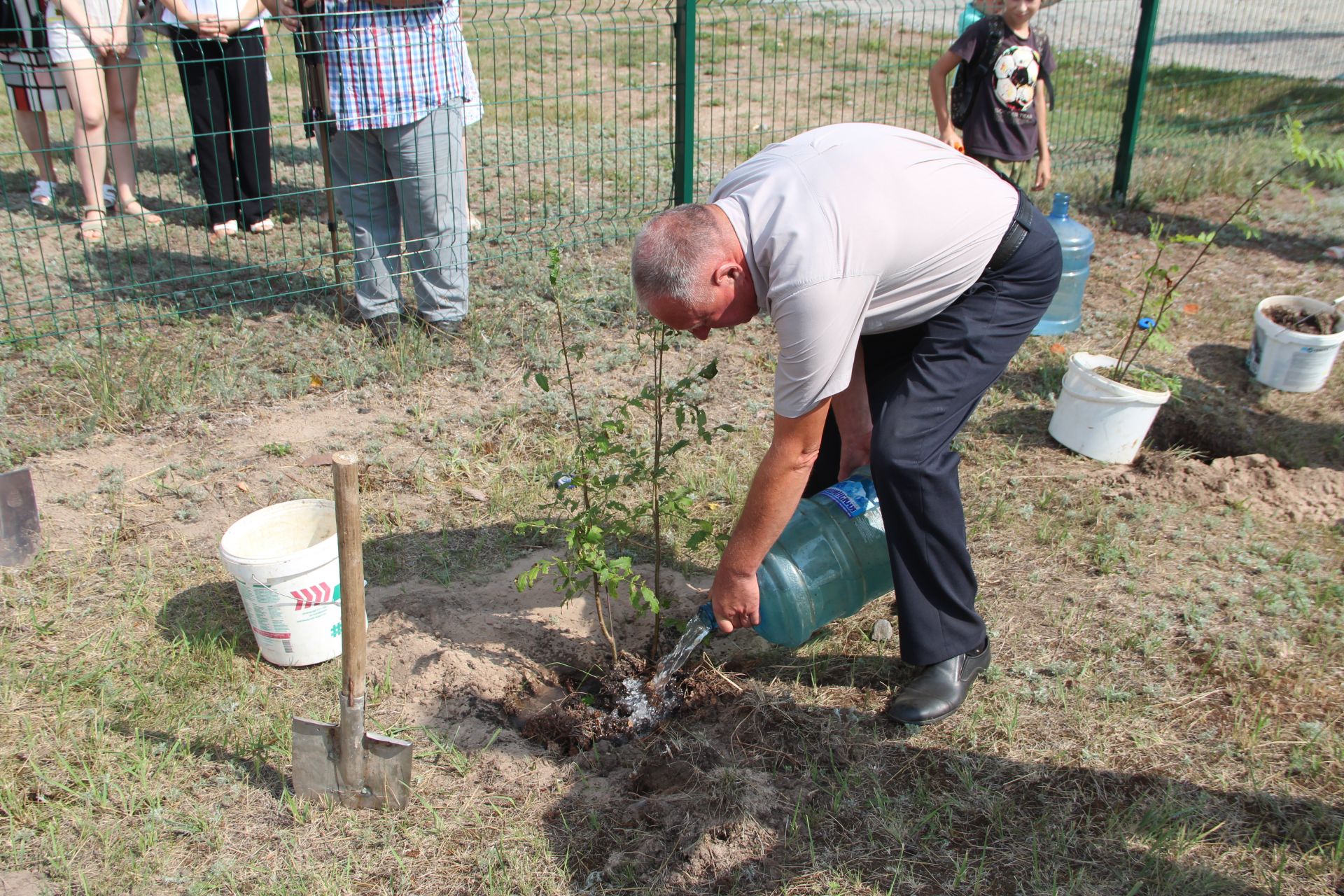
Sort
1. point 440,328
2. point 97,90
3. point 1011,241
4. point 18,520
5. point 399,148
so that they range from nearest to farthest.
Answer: point 1011,241, point 18,520, point 399,148, point 440,328, point 97,90

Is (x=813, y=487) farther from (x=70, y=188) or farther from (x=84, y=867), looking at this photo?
(x=70, y=188)

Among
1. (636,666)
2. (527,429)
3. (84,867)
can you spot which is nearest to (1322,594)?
(636,666)

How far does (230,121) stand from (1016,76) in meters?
4.05

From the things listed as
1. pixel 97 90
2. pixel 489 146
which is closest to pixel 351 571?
pixel 97 90

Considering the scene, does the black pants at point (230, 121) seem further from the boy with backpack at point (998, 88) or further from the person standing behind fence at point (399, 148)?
the boy with backpack at point (998, 88)

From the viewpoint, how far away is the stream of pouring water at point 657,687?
121 inches

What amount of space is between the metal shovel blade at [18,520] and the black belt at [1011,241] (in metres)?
3.12

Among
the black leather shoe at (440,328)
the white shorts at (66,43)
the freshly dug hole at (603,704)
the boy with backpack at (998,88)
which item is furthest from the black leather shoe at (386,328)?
the boy with backpack at (998,88)

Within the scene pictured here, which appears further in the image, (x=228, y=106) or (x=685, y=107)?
(x=228, y=106)

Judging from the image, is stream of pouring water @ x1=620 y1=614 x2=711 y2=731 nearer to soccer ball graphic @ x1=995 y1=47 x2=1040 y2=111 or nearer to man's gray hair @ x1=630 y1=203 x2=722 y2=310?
man's gray hair @ x1=630 y1=203 x2=722 y2=310

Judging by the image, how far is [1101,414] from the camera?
13.9ft

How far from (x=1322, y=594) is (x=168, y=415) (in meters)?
4.36

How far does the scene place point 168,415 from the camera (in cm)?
434

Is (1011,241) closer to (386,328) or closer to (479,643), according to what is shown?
(479,643)
